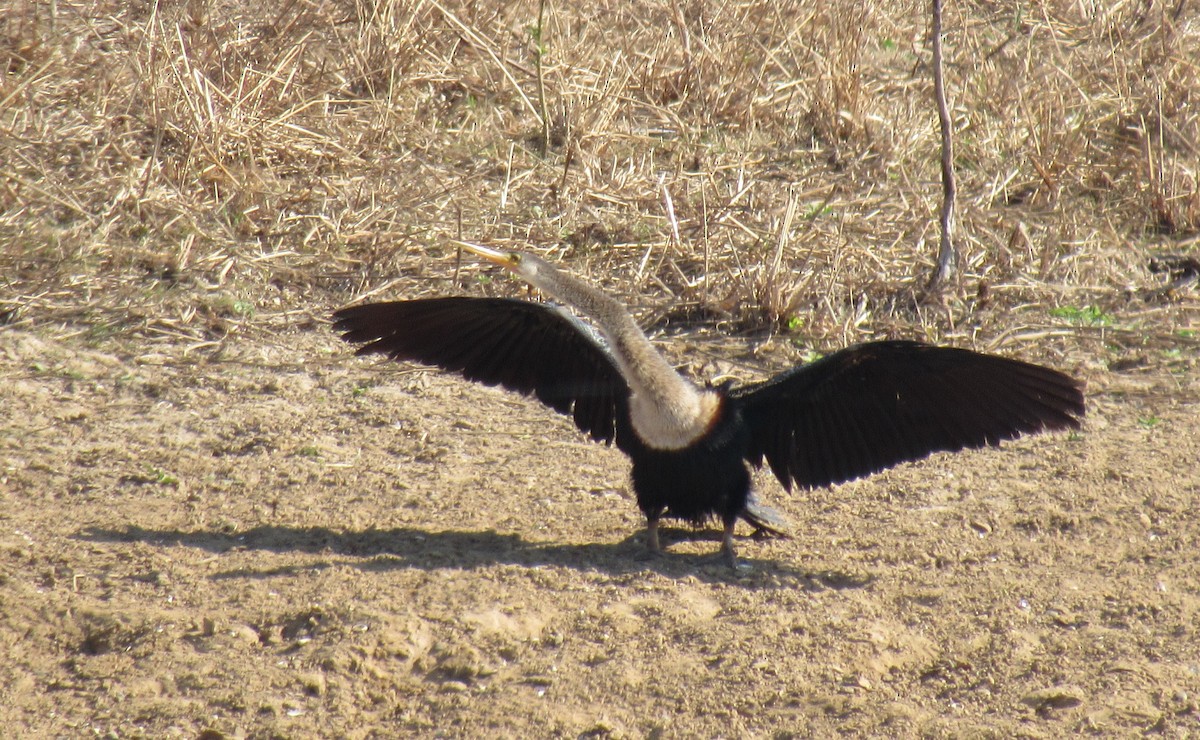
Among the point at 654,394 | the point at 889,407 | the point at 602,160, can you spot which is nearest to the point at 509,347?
the point at 654,394

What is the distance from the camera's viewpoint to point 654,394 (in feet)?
12.5

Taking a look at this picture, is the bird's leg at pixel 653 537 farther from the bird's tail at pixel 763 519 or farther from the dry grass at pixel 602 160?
the dry grass at pixel 602 160

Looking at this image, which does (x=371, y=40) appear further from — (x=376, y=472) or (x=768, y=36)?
(x=376, y=472)

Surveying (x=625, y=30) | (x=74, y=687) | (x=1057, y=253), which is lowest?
(x=74, y=687)

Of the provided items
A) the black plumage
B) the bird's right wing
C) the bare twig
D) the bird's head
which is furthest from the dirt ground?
the bare twig

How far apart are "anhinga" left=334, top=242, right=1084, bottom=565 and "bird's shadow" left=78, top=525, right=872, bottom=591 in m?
0.11

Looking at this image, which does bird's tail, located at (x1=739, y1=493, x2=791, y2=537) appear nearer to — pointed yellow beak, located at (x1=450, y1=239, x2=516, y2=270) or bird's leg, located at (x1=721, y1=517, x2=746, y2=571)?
bird's leg, located at (x1=721, y1=517, x2=746, y2=571)

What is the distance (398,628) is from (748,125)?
15.2 ft

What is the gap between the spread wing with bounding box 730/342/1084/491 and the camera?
3.69 meters

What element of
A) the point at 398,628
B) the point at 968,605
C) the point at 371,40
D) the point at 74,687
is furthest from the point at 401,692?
the point at 371,40

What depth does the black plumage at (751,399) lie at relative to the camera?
3725mm

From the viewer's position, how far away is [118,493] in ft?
14.2

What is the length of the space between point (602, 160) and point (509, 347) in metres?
3.00

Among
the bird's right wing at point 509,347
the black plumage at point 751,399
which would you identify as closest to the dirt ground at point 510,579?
the black plumage at point 751,399
